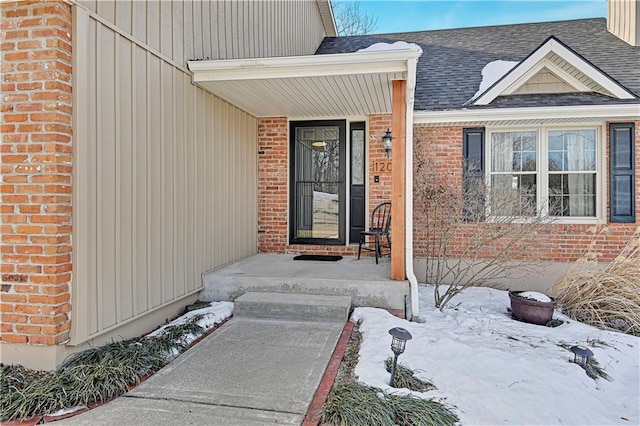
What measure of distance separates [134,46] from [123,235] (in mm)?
1695

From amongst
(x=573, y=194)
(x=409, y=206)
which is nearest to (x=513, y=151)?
(x=573, y=194)

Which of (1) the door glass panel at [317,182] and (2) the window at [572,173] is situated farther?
(1) the door glass panel at [317,182]

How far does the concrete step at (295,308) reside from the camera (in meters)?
4.05

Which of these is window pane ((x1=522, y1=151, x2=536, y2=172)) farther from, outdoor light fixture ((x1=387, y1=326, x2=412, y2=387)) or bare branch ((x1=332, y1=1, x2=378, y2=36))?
bare branch ((x1=332, y1=1, x2=378, y2=36))

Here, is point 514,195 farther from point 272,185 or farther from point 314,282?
point 272,185

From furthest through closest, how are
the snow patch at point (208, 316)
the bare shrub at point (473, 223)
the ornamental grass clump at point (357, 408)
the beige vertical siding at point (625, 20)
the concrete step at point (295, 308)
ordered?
the beige vertical siding at point (625, 20) → the bare shrub at point (473, 223) → the concrete step at point (295, 308) → the snow patch at point (208, 316) → the ornamental grass clump at point (357, 408)

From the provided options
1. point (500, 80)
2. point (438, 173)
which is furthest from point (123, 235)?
point (500, 80)

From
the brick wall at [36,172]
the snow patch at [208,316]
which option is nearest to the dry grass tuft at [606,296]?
the snow patch at [208,316]

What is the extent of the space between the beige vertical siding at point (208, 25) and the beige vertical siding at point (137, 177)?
3 cm

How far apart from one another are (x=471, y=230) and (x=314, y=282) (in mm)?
3028

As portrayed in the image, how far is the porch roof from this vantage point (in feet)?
13.1

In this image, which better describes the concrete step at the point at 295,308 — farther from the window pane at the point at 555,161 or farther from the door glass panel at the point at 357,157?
the window pane at the point at 555,161

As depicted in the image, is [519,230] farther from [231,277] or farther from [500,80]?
[231,277]

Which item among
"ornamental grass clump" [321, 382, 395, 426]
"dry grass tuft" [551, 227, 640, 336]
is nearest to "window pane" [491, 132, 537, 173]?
"dry grass tuft" [551, 227, 640, 336]
